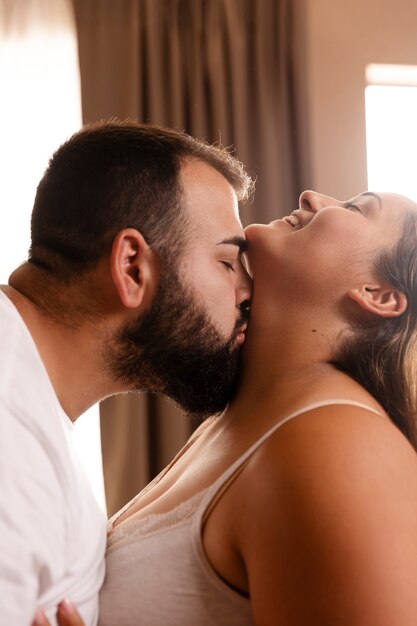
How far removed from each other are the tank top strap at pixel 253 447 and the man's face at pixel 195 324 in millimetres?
287

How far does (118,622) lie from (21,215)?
205 cm

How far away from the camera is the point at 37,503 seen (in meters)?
1.18

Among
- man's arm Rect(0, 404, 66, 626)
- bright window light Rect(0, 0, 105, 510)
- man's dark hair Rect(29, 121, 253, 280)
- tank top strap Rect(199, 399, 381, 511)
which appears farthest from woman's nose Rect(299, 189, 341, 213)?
bright window light Rect(0, 0, 105, 510)

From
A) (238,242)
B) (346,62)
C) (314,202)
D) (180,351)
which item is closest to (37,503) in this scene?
(180,351)

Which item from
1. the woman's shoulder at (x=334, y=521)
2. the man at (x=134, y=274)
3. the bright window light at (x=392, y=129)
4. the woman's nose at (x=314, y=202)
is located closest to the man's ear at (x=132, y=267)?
the man at (x=134, y=274)

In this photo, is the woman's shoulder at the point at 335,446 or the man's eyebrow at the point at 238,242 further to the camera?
the man's eyebrow at the point at 238,242

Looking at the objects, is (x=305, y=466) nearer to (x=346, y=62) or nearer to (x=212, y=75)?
(x=212, y=75)

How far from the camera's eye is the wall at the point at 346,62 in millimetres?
3180

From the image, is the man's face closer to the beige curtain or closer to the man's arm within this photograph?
the man's arm

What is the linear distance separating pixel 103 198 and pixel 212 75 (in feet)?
5.34

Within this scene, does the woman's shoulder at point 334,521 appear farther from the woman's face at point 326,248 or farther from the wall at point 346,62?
the wall at point 346,62

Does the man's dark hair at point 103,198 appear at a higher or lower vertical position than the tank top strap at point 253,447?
higher

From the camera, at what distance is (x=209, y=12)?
3.06m

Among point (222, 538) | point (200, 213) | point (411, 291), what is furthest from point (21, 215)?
point (222, 538)
